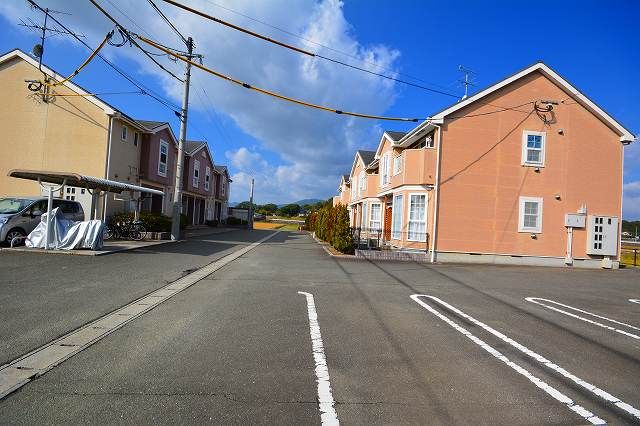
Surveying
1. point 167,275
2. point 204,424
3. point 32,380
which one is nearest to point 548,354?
point 204,424

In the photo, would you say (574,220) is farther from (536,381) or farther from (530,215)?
(536,381)

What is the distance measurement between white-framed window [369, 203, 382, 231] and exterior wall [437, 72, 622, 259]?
818cm

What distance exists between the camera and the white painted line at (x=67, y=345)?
371 centimetres

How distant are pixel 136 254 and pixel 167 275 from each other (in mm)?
4521

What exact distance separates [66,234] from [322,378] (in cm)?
1256

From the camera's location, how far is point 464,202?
1773cm

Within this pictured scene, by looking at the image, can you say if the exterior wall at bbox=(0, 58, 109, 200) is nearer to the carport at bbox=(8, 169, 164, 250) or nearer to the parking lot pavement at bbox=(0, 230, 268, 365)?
the carport at bbox=(8, 169, 164, 250)

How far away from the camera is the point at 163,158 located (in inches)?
1031

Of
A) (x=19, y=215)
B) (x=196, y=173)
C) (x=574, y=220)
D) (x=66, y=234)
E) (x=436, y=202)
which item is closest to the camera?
(x=66, y=234)

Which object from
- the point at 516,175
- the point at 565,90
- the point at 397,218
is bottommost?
the point at 397,218

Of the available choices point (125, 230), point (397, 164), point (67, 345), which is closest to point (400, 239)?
point (397, 164)

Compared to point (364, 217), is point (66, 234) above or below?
below

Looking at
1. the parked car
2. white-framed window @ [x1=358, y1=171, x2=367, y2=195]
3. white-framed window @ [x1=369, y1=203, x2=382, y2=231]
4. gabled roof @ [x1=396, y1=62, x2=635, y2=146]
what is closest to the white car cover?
the parked car

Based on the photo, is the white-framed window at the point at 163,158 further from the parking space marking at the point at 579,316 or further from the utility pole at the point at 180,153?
the parking space marking at the point at 579,316
